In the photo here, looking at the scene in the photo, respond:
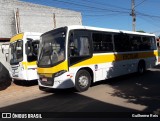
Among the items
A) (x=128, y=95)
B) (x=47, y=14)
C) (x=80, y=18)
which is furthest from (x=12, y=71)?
(x=80, y=18)

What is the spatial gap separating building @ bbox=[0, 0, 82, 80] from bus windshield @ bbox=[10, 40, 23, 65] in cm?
929

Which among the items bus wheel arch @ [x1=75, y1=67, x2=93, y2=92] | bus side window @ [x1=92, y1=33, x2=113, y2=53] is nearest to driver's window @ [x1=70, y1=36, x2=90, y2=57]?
bus side window @ [x1=92, y1=33, x2=113, y2=53]

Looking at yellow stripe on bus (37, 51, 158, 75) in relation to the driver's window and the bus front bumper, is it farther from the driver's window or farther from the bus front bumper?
the driver's window

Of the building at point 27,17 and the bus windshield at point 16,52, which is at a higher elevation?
the building at point 27,17

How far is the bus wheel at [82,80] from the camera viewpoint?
9.85 meters

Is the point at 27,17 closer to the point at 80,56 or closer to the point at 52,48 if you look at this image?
the point at 52,48

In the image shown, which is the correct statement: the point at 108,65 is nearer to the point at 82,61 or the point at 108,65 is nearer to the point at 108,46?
the point at 108,46

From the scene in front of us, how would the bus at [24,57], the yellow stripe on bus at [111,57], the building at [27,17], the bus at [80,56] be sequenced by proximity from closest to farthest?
the bus at [80,56]
the yellow stripe on bus at [111,57]
the bus at [24,57]
the building at [27,17]

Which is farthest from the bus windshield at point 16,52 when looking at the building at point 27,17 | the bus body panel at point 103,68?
the building at point 27,17

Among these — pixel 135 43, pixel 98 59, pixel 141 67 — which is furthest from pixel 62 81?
pixel 141 67

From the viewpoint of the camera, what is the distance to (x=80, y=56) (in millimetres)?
9914

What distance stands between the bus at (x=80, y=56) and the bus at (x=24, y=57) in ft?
5.29

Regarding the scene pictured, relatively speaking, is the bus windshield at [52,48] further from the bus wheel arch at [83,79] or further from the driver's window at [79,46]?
the bus wheel arch at [83,79]

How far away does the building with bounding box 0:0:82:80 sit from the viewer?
2477cm
